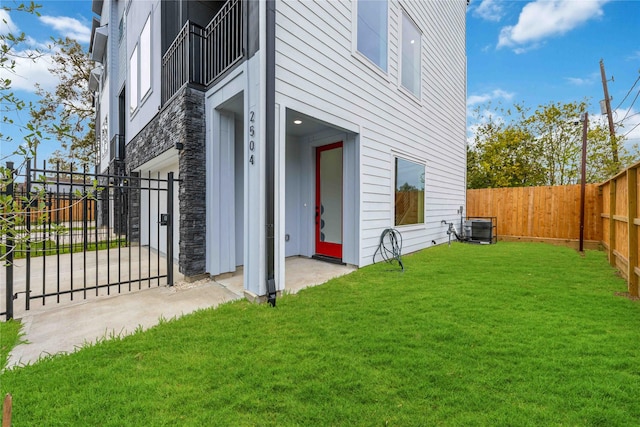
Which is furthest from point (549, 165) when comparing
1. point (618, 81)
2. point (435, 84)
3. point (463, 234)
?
point (435, 84)

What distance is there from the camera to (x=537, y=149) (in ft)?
42.8

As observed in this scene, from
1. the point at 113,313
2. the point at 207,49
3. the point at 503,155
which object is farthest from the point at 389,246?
the point at 503,155

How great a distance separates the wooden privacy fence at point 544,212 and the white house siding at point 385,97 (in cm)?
126

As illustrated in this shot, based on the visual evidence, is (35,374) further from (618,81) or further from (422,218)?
(618,81)

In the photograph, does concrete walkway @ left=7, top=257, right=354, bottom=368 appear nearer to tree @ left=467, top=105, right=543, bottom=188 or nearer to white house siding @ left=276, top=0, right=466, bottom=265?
white house siding @ left=276, top=0, right=466, bottom=265

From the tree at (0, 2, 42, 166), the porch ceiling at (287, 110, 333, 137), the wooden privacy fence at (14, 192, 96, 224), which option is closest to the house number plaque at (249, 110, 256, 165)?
the porch ceiling at (287, 110, 333, 137)

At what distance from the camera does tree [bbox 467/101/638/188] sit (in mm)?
10938

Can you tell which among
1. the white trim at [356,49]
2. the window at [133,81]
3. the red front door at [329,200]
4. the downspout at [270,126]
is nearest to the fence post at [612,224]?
the white trim at [356,49]

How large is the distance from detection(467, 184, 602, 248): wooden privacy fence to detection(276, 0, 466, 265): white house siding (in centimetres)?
126

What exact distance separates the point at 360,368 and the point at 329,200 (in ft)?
13.2

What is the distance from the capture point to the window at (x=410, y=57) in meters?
6.43

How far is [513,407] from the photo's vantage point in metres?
1.70

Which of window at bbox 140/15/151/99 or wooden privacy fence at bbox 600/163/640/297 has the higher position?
window at bbox 140/15/151/99

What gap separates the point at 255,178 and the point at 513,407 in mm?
3050
